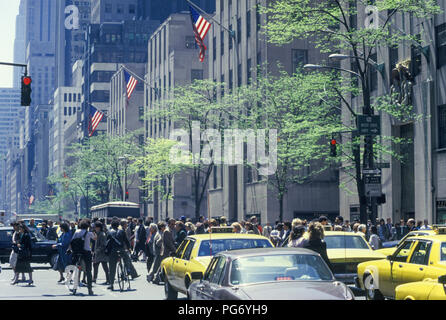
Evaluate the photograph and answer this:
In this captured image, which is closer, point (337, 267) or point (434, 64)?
point (337, 267)

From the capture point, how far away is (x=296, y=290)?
971 cm

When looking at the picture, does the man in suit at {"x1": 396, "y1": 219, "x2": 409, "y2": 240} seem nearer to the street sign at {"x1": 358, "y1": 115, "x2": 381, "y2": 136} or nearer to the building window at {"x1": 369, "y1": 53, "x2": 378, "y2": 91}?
the street sign at {"x1": 358, "y1": 115, "x2": 381, "y2": 136}

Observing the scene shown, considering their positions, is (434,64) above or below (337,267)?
above

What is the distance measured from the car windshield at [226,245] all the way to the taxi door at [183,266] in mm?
434

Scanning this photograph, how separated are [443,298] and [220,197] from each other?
57.8m

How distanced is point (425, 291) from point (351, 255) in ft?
27.1

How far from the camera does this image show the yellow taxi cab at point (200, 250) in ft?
52.9

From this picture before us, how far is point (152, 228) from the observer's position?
26.0 m

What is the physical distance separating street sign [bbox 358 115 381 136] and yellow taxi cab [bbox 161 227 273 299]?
39.6ft

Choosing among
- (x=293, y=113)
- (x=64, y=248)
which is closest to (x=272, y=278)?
(x=64, y=248)

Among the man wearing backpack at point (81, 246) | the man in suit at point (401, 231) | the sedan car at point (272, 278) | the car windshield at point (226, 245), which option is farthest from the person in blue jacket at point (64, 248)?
the man in suit at point (401, 231)
